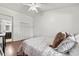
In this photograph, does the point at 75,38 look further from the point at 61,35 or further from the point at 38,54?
the point at 38,54

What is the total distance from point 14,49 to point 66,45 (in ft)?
2.29

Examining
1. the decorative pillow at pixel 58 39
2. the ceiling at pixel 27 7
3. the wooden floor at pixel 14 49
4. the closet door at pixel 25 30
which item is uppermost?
the ceiling at pixel 27 7

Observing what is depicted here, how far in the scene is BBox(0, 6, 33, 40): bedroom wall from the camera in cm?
154

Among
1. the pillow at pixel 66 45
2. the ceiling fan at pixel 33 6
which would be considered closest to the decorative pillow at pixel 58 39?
the pillow at pixel 66 45

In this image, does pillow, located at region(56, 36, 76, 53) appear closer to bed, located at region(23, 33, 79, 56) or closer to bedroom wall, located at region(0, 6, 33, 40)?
bed, located at region(23, 33, 79, 56)

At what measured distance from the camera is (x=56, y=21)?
1573mm

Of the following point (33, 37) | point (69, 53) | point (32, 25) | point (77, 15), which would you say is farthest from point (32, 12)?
point (69, 53)

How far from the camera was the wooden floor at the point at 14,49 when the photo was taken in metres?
1.55

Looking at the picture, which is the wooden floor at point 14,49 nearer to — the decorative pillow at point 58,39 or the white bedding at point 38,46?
the white bedding at point 38,46

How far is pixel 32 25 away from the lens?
1581 mm

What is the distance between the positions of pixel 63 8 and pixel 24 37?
66 cm

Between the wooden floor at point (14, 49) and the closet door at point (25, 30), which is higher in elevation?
the closet door at point (25, 30)

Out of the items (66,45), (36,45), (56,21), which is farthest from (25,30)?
(66,45)

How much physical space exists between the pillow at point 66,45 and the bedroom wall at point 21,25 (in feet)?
1.46
